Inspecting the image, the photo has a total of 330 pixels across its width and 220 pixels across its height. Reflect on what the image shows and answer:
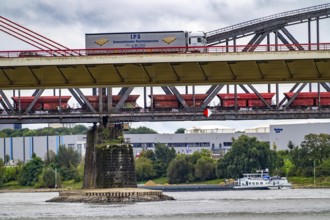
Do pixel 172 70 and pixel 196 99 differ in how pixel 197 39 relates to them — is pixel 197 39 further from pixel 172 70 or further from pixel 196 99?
pixel 172 70

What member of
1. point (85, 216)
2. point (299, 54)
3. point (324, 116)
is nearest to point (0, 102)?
point (324, 116)

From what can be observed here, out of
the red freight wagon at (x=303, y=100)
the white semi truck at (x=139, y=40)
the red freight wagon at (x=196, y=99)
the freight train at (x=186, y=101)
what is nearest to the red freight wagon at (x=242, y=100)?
the freight train at (x=186, y=101)

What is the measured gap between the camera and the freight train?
537 ft

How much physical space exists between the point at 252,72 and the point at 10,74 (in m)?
19.8

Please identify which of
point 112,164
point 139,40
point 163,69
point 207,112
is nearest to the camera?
point 163,69

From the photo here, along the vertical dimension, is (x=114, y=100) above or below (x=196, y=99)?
above

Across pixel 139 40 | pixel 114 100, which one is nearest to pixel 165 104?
pixel 114 100

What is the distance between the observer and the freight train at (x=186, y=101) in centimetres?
16375

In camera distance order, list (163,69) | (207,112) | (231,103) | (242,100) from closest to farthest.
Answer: (163,69) → (207,112) → (242,100) → (231,103)

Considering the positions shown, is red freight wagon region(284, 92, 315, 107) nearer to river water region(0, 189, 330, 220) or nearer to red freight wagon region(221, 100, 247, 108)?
red freight wagon region(221, 100, 247, 108)

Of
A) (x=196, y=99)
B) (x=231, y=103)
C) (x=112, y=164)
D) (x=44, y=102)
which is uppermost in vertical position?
(x=44, y=102)

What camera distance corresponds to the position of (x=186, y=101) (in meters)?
164

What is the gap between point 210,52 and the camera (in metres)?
112

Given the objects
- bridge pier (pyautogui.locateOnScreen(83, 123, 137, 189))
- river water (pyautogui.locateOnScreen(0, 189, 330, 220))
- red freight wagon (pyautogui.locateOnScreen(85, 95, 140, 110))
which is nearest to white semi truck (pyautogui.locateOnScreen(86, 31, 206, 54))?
red freight wagon (pyautogui.locateOnScreen(85, 95, 140, 110))
